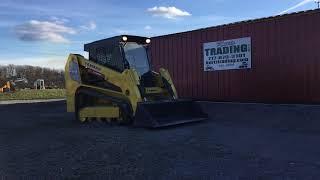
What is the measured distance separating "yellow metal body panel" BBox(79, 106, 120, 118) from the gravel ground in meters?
0.29

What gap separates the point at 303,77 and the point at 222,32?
404 centimetres

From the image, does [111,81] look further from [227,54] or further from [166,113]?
[227,54]

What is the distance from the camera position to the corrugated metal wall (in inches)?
613

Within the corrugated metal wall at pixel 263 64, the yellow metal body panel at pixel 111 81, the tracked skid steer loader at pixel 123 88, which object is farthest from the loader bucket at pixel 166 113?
the corrugated metal wall at pixel 263 64

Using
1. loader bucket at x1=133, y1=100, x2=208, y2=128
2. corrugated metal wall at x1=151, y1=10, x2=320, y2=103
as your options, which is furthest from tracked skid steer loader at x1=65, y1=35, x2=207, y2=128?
corrugated metal wall at x1=151, y1=10, x2=320, y2=103

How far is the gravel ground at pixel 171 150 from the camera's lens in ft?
22.2

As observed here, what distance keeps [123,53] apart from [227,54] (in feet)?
21.7

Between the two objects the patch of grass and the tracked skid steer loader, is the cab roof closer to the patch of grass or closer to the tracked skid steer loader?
the tracked skid steer loader

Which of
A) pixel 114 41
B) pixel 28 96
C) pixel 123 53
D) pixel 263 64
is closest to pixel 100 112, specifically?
pixel 123 53

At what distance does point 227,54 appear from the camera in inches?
718

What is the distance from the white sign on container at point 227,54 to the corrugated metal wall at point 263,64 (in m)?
0.19

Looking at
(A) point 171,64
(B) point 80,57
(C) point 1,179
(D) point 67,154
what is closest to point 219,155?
(D) point 67,154

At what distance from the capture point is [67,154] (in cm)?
836

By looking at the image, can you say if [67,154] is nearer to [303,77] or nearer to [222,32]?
[303,77]
